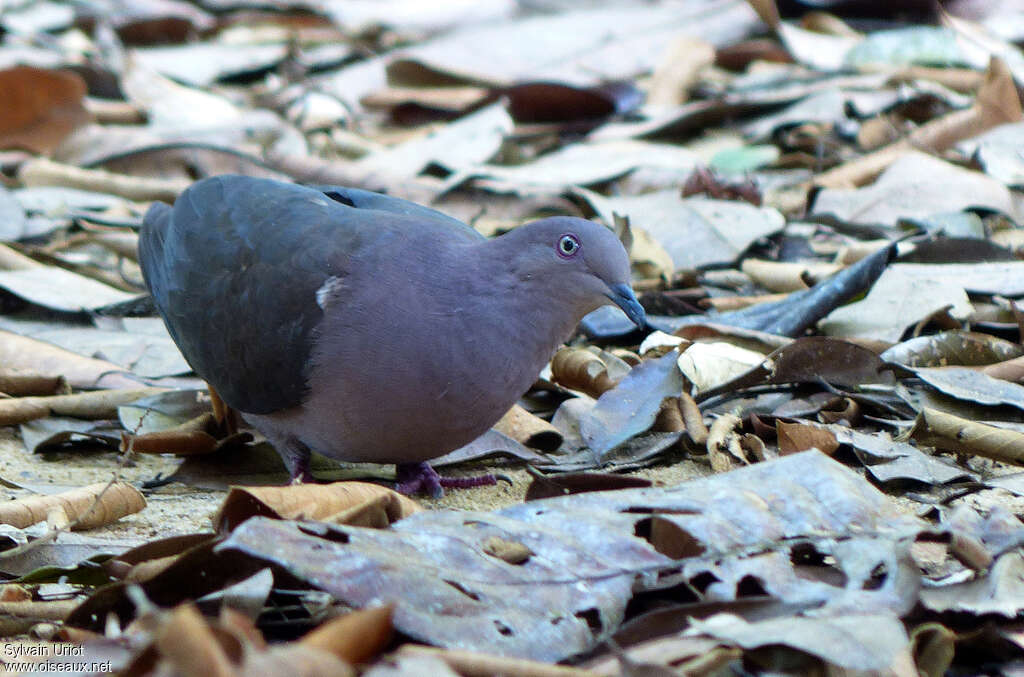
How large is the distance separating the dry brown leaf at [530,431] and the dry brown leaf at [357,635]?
6.07 feet

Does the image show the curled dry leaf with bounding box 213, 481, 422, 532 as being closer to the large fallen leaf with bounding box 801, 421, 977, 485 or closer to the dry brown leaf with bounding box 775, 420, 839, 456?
the dry brown leaf with bounding box 775, 420, 839, 456

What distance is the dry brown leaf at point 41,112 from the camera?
21.8 ft

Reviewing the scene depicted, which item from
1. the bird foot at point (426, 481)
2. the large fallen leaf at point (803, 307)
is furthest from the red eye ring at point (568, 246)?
the large fallen leaf at point (803, 307)

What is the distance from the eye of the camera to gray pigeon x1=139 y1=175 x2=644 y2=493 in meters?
3.27

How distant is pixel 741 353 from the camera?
4.02 m

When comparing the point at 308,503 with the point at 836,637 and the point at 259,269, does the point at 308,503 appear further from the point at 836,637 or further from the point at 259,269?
the point at 836,637

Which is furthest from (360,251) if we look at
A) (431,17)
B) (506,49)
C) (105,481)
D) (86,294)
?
(431,17)

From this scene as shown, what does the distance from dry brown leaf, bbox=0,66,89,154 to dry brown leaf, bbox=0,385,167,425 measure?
3.03 metres

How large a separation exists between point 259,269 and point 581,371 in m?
1.08

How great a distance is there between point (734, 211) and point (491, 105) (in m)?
2.27

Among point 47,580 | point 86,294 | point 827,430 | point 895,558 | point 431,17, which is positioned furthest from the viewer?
point 431,17

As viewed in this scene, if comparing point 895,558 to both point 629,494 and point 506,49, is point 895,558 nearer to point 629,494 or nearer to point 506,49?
Result: point 629,494

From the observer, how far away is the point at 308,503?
2.71 meters

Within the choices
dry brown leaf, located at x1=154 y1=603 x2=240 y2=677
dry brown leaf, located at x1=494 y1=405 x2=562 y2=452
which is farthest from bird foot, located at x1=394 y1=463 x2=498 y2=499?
dry brown leaf, located at x1=154 y1=603 x2=240 y2=677
